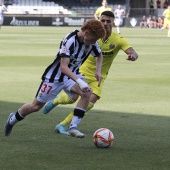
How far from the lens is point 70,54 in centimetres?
941

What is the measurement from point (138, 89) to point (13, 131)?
21.1 ft

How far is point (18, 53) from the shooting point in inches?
1104

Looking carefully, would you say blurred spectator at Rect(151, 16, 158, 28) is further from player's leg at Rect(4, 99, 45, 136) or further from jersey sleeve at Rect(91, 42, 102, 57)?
player's leg at Rect(4, 99, 45, 136)

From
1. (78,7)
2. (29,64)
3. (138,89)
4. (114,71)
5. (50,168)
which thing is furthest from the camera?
(78,7)

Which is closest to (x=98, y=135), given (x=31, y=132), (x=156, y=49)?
(x=31, y=132)

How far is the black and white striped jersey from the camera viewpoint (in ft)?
30.6

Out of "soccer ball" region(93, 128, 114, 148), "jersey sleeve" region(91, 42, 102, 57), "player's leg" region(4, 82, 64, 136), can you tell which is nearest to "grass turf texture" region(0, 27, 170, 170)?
"soccer ball" region(93, 128, 114, 148)

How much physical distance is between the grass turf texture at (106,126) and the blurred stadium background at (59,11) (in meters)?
46.5

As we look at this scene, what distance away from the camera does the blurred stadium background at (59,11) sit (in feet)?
222

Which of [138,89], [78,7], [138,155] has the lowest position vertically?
[78,7]

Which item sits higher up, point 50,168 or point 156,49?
point 50,168

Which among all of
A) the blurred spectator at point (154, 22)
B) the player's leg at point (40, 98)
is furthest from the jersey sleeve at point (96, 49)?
the blurred spectator at point (154, 22)

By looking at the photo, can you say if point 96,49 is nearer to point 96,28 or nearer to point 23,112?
point 96,28

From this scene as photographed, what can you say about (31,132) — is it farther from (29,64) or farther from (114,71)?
(29,64)
